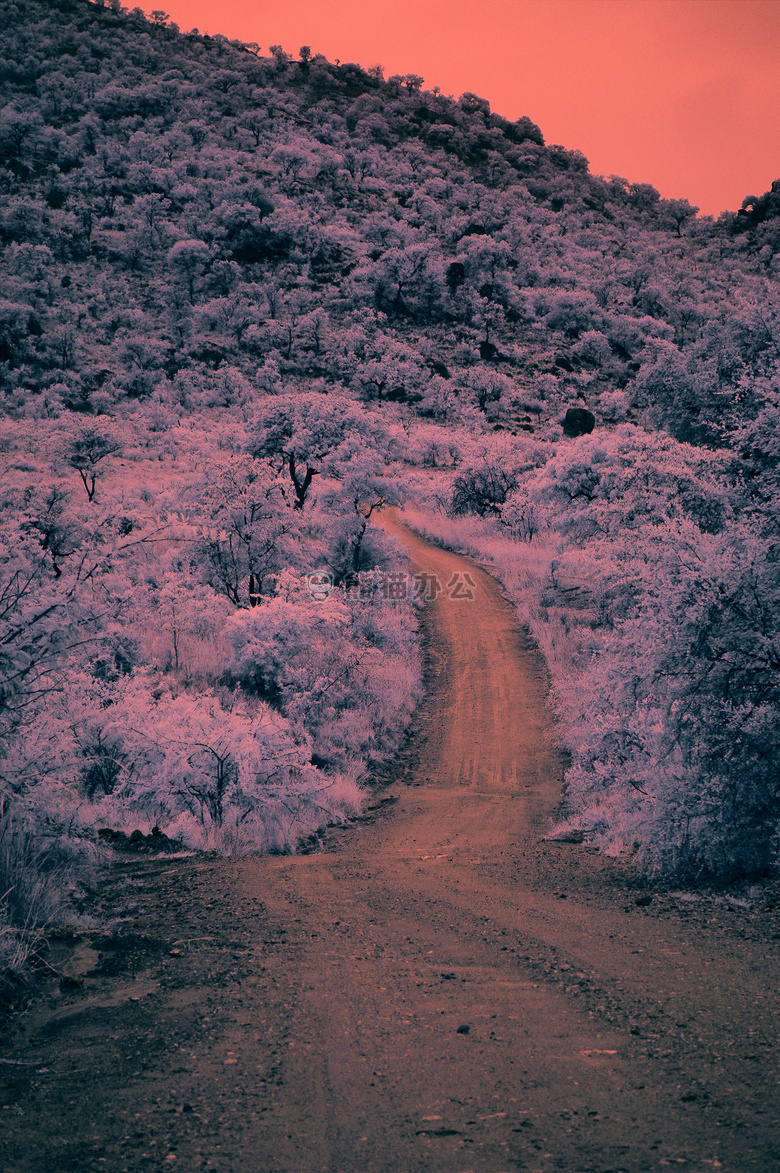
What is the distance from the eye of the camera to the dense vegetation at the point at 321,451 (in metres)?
6.96

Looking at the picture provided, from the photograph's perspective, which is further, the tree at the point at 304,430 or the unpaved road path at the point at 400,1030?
the tree at the point at 304,430

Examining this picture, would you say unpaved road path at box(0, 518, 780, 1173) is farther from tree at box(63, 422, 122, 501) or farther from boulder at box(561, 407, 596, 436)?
boulder at box(561, 407, 596, 436)

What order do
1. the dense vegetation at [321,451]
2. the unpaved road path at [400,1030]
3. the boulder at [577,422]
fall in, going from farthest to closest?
the boulder at [577,422]
the dense vegetation at [321,451]
the unpaved road path at [400,1030]

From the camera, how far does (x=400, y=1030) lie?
408 centimetres

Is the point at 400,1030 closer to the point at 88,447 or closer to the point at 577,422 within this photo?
the point at 88,447

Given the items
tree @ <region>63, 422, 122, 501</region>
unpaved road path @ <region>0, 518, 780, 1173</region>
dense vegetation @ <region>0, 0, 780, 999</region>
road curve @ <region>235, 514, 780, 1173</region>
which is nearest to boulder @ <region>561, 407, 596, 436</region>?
dense vegetation @ <region>0, 0, 780, 999</region>

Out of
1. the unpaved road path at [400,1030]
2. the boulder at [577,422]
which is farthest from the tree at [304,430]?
the boulder at [577,422]

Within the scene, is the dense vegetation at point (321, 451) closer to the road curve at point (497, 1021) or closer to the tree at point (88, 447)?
the tree at point (88, 447)

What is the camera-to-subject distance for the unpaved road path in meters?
3.03

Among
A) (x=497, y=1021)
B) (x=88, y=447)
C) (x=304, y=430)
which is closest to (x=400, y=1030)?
(x=497, y=1021)

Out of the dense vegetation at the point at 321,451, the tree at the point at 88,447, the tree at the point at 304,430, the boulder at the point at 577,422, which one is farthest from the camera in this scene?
the boulder at the point at 577,422

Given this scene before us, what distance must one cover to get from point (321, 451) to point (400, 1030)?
2345cm

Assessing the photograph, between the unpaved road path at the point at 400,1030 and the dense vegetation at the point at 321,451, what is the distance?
4.48 feet

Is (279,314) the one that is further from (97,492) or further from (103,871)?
(103,871)
